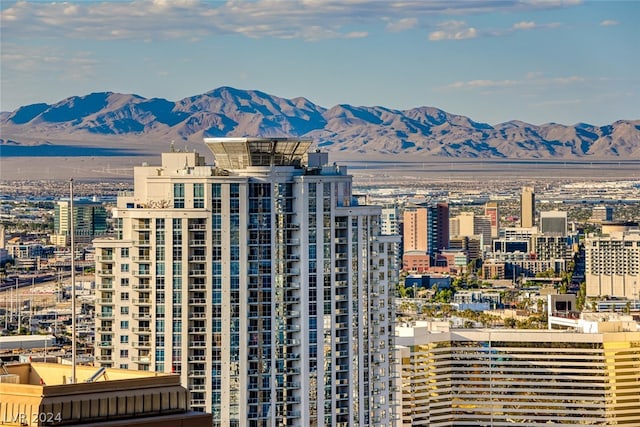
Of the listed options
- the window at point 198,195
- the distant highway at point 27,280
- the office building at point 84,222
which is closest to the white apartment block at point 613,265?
the office building at point 84,222

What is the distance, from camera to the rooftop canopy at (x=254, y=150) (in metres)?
48.5

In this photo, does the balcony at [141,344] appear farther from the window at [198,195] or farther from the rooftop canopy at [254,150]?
the rooftop canopy at [254,150]

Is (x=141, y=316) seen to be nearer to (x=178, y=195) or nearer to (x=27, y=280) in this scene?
(x=178, y=195)

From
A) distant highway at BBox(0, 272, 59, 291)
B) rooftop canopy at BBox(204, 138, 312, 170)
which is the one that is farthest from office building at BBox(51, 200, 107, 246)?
rooftop canopy at BBox(204, 138, 312, 170)

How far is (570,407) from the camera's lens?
90062 mm

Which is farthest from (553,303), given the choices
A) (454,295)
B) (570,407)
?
(454,295)

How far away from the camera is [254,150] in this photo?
48625 millimetres

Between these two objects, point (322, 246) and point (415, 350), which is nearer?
point (322, 246)

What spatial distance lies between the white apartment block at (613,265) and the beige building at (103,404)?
14968 centimetres

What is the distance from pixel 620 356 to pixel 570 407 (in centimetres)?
346

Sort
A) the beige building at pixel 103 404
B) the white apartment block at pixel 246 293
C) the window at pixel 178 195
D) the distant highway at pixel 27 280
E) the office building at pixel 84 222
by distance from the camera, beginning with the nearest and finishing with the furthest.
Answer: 1. the beige building at pixel 103 404
2. the white apartment block at pixel 246 293
3. the window at pixel 178 195
4. the office building at pixel 84 222
5. the distant highway at pixel 27 280

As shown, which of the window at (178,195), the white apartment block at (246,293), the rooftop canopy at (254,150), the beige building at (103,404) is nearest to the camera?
the beige building at (103,404)

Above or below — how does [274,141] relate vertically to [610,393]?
above

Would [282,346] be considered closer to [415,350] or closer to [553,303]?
[415,350]
